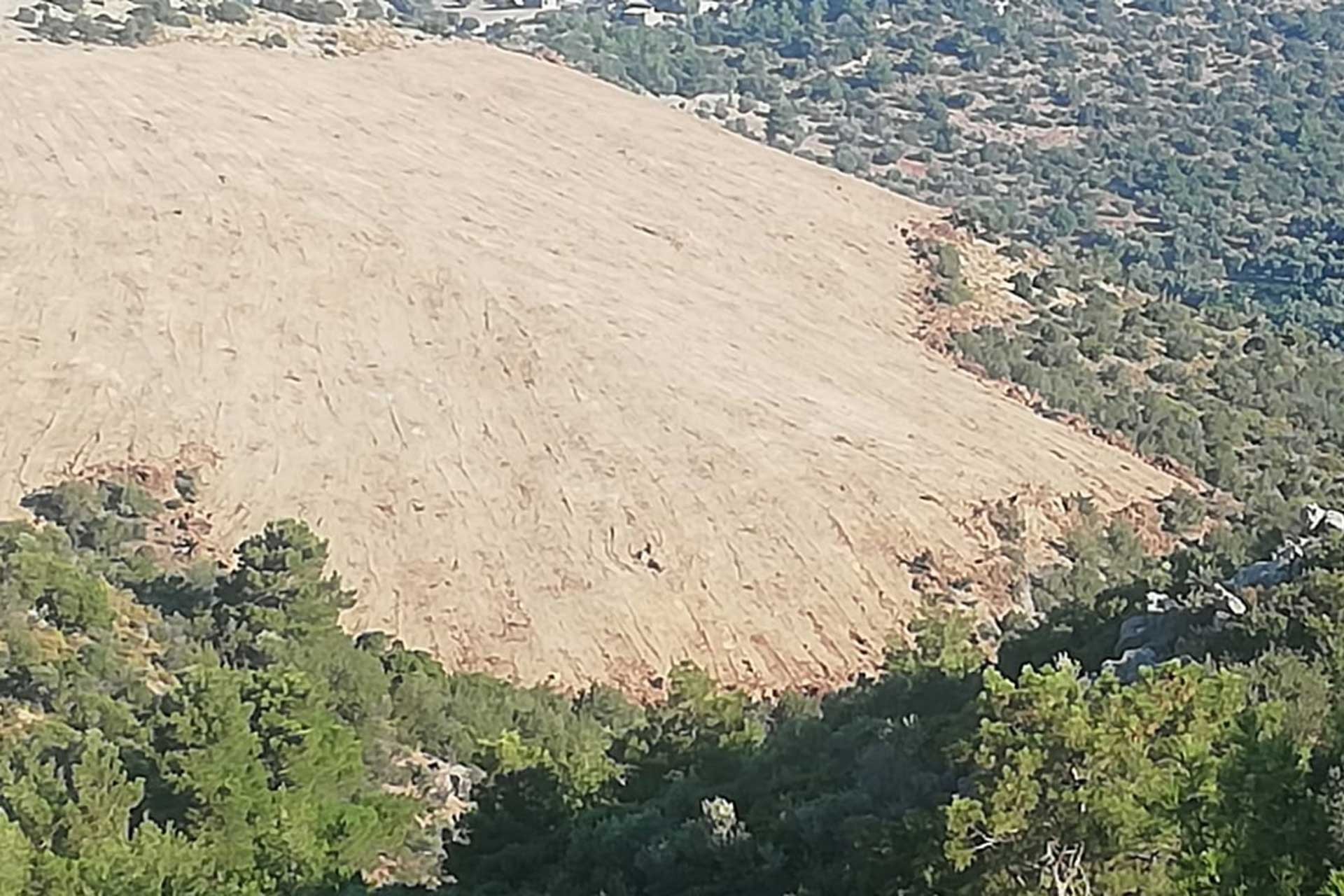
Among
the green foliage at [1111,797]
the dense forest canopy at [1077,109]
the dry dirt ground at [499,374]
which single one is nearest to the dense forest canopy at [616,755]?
the green foliage at [1111,797]

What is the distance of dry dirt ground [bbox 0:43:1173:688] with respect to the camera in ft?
127

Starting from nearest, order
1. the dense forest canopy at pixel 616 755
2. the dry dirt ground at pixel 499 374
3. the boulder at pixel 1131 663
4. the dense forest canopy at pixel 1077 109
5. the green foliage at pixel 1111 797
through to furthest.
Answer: the green foliage at pixel 1111 797 → the dense forest canopy at pixel 616 755 → the boulder at pixel 1131 663 → the dry dirt ground at pixel 499 374 → the dense forest canopy at pixel 1077 109

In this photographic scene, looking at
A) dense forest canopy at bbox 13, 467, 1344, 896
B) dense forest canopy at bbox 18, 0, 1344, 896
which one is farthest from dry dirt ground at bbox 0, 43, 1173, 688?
dense forest canopy at bbox 13, 467, 1344, 896

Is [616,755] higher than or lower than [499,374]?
higher

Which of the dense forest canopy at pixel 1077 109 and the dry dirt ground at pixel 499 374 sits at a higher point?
the dry dirt ground at pixel 499 374

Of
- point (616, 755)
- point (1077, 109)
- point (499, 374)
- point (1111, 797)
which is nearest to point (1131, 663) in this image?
point (1111, 797)

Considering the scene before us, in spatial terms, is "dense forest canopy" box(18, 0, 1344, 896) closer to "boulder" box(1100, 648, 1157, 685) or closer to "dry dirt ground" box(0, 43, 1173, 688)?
"boulder" box(1100, 648, 1157, 685)

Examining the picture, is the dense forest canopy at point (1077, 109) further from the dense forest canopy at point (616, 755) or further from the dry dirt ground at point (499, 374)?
the dense forest canopy at point (616, 755)

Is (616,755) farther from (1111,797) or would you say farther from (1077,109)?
(1077,109)

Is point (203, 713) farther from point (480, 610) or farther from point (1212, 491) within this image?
point (1212, 491)

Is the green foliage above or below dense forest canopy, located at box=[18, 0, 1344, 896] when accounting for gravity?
above

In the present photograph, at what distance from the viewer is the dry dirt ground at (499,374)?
38.7 m

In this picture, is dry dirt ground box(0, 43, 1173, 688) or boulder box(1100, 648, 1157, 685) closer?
boulder box(1100, 648, 1157, 685)

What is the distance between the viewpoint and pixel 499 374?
150 feet
